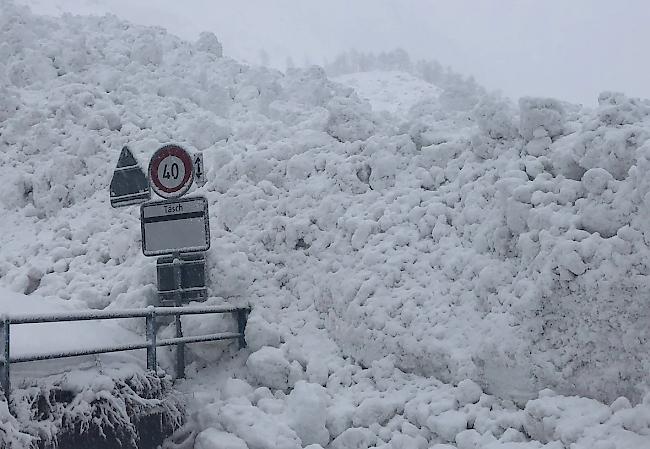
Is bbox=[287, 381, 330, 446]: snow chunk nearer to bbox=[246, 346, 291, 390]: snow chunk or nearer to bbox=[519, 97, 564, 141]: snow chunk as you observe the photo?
bbox=[246, 346, 291, 390]: snow chunk

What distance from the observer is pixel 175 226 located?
6.71 metres

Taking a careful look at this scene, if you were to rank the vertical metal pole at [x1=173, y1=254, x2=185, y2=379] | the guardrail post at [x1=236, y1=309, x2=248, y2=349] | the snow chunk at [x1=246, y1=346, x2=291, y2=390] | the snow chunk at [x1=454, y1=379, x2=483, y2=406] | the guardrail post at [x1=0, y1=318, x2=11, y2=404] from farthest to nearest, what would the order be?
1. the guardrail post at [x1=236, y1=309, x2=248, y2=349]
2. the vertical metal pole at [x1=173, y1=254, x2=185, y2=379]
3. the snow chunk at [x1=246, y1=346, x2=291, y2=390]
4. the snow chunk at [x1=454, y1=379, x2=483, y2=406]
5. the guardrail post at [x1=0, y1=318, x2=11, y2=404]

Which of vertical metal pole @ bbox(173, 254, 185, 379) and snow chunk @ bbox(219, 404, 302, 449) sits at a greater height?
vertical metal pole @ bbox(173, 254, 185, 379)

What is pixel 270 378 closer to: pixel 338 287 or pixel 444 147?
pixel 338 287

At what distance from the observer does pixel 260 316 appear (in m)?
7.15

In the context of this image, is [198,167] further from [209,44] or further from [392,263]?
[209,44]

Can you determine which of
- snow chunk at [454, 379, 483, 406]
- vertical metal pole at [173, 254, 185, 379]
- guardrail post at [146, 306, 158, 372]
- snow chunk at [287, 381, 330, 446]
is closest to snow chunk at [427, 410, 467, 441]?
snow chunk at [454, 379, 483, 406]

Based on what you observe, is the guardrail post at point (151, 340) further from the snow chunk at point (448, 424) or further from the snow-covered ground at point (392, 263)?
the snow chunk at point (448, 424)

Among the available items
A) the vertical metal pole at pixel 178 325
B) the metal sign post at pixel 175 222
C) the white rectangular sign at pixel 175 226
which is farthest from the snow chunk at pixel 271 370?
the white rectangular sign at pixel 175 226

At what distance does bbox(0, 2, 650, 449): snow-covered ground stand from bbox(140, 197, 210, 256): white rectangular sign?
90 centimetres

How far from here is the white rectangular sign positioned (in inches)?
261

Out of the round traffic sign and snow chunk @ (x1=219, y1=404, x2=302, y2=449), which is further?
the round traffic sign

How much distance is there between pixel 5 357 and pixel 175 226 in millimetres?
2461

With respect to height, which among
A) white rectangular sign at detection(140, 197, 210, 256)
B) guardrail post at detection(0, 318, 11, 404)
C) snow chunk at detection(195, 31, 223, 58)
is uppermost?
snow chunk at detection(195, 31, 223, 58)
